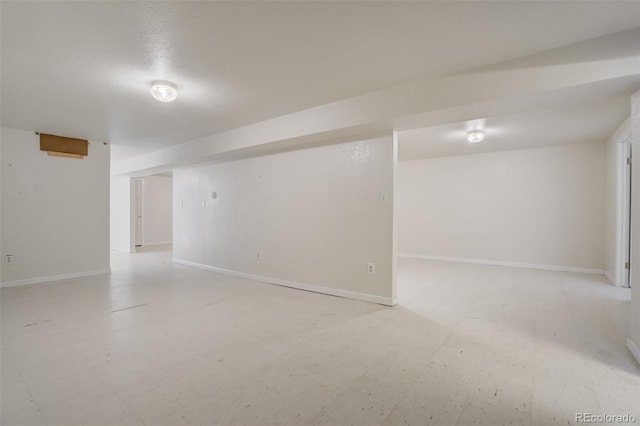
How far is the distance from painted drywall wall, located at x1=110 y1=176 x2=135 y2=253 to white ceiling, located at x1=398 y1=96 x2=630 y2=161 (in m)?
6.95

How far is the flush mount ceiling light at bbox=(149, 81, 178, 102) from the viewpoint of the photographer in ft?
8.96

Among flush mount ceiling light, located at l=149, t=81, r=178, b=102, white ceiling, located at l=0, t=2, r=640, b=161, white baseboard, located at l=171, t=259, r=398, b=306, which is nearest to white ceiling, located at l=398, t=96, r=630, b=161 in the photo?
white ceiling, located at l=0, t=2, r=640, b=161

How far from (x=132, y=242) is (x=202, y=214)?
11.2 feet

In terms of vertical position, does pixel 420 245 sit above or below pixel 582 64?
below

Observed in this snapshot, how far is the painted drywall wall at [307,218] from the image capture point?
3480 millimetres

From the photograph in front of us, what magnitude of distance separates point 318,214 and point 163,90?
2.23 meters

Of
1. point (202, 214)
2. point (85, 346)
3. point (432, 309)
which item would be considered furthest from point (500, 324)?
point (202, 214)

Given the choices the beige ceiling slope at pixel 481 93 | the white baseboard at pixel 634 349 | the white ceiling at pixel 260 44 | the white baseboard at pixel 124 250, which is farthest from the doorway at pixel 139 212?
the white baseboard at pixel 634 349

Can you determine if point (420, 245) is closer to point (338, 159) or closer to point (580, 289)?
point (580, 289)

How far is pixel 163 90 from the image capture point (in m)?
2.74

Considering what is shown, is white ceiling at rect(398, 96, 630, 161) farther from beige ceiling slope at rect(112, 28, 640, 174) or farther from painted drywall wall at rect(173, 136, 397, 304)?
painted drywall wall at rect(173, 136, 397, 304)

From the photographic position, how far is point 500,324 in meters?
2.82

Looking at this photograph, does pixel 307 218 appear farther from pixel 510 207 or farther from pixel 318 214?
pixel 510 207

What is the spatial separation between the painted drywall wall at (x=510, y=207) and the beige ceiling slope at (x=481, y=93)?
139 inches
